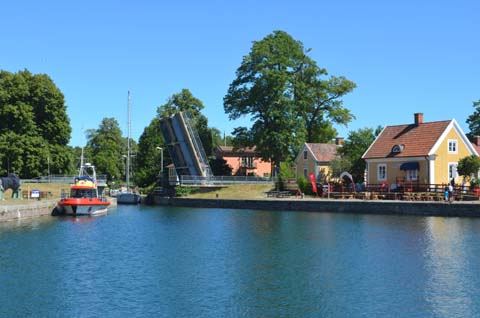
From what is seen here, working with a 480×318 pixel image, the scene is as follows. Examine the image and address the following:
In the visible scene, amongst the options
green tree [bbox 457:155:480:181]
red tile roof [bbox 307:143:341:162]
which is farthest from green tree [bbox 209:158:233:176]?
green tree [bbox 457:155:480:181]

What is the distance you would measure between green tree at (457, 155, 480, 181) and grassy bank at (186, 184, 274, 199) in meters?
18.7

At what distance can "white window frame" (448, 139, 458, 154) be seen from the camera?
1879 inches

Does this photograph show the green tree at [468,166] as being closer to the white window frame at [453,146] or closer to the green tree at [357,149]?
the white window frame at [453,146]

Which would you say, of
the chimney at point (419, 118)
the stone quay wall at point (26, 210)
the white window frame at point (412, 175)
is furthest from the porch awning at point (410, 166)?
the stone quay wall at point (26, 210)

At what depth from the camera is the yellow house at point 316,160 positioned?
62.5m

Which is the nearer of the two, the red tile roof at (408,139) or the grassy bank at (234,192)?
the red tile roof at (408,139)

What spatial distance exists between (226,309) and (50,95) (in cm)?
5336

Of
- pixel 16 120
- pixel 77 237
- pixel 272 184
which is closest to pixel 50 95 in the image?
pixel 16 120

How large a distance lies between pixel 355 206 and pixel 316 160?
18674mm

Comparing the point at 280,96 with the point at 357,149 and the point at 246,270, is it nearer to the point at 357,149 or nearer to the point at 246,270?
the point at 357,149

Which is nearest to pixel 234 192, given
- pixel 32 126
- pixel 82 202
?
pixel 82 202

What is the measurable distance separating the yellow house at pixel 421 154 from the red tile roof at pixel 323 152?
458 inches

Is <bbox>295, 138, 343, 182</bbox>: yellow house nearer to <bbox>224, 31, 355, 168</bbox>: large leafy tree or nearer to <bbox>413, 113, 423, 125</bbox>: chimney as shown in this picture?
<bbox>224, 31, 355, 168</bbox>: large leafy tree

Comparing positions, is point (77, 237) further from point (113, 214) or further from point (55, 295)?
point (113, 214)
